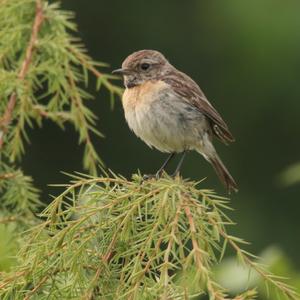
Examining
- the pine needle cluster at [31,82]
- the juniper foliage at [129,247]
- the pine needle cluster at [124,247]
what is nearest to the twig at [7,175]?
the pine needle cluster at [31,82]

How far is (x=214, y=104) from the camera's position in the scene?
42.5ft

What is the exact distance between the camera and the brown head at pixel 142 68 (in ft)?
17.9

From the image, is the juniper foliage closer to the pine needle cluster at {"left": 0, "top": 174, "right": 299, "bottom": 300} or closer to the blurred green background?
the pine needle cluster at {"left": 0, "top": 174, "right": 299, "bottom": 300}

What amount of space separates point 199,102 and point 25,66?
154 centimetres

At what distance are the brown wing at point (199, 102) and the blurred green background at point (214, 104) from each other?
6228 millimetres

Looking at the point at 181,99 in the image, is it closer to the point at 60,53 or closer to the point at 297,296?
the point at 60,53

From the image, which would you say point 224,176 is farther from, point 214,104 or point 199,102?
point 214,104

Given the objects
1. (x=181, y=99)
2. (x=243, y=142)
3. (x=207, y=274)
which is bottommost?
(x=243, y=142)

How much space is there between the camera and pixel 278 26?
10.6 m

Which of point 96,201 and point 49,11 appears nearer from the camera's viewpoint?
point 96,201

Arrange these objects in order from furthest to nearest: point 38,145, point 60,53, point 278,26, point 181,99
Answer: point 38,145 → point 278,26 → point 181,99 → point 60,53

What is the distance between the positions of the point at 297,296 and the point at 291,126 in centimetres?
1019

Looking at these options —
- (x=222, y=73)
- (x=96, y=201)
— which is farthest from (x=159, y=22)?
(x=96, y=201)

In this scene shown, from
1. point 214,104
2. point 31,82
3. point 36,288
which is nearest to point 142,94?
point 31,82
